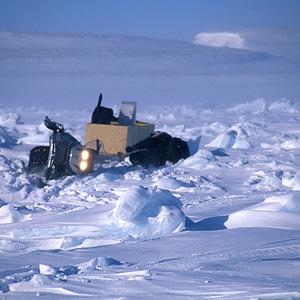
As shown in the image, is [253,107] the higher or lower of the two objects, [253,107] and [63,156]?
the higher

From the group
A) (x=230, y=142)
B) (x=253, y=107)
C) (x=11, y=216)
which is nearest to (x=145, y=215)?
(x=11, y=216)

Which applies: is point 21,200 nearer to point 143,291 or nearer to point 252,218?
point 252,218

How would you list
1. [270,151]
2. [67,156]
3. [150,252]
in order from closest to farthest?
1. [150,252]
2. [67,156]
3. [270,151]

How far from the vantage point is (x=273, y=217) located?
9.09ft

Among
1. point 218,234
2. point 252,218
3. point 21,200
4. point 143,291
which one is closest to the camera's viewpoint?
point 143,291

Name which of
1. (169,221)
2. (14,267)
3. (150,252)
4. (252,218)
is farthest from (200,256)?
(14,267)

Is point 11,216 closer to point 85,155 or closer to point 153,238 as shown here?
point 153,238

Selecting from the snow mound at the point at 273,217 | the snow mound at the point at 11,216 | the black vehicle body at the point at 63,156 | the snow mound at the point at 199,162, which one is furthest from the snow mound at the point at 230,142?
the snow mound at the point at 11,216

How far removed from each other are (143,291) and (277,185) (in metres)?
3.04

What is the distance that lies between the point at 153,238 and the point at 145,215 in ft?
0.84

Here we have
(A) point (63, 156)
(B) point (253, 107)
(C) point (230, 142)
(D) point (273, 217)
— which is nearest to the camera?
(D) point (273, 217)

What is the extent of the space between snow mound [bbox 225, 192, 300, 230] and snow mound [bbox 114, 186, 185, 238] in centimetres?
43

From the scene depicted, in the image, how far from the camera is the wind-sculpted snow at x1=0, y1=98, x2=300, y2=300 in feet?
5.87

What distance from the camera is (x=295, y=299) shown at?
1519 mm
